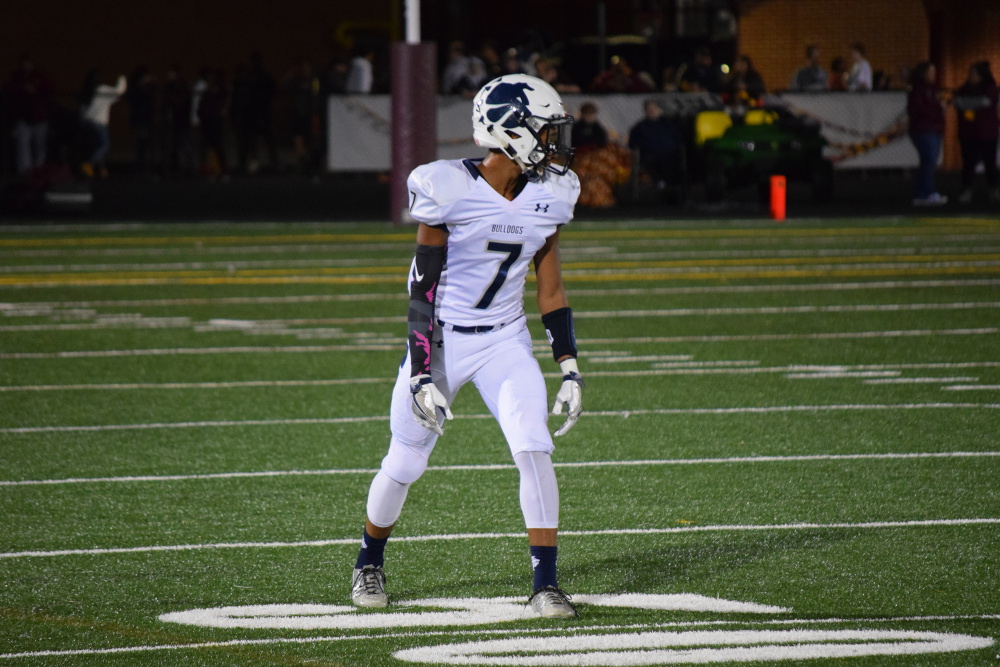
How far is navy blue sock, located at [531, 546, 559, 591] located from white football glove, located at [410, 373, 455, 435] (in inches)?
18.5

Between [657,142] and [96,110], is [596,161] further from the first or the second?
[96,110]

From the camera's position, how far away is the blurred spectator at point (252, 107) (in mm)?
25953

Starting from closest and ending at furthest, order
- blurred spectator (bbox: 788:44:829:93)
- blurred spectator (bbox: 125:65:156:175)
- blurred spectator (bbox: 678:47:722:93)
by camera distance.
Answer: blurred spectator (bbox: 678:47:722:93), blurred spectator (bbox: 788:44:829:93), blurred spectator (bbox: 125:65:156:175)

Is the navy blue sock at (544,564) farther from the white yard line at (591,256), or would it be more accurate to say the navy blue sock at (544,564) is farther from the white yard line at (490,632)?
the white yard line at (591,256)

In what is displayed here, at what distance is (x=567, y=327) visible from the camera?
16.0 ft

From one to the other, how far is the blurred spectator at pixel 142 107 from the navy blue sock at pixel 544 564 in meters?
22.5

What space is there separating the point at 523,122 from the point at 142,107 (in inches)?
879

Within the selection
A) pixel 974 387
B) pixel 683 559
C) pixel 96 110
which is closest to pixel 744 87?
pixel 96 110

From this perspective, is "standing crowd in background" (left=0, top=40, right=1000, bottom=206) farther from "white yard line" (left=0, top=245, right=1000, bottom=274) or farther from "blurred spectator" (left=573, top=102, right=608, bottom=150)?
"white yard line" (left=0, top=245, right=1000, bottom=274)

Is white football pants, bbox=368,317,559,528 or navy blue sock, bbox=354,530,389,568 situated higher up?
white football pants, bbox=368,317,559,528

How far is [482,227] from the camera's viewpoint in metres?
4.69

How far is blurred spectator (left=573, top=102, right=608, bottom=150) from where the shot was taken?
66.0 feet

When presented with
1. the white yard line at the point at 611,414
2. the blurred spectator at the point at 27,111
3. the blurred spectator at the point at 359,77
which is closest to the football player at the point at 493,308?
the white yard line at the point at 611,414

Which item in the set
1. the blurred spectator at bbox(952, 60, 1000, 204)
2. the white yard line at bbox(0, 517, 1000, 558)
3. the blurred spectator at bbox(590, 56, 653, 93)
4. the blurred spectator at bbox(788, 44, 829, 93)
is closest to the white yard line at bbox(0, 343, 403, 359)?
the white yard line at bbox(0, 517, 1000, 558)
